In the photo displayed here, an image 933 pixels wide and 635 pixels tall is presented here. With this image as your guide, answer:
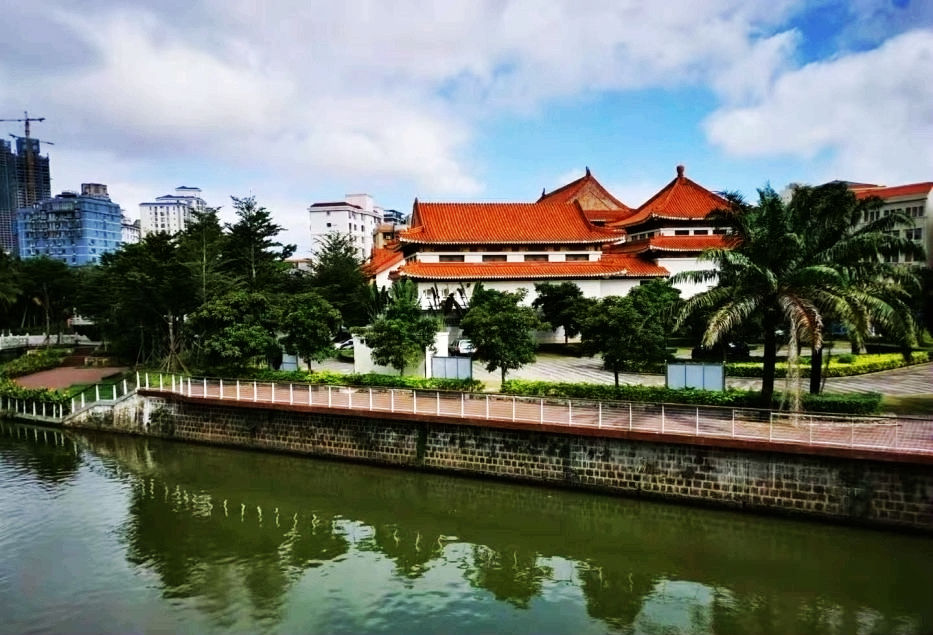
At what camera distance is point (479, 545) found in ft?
52.6

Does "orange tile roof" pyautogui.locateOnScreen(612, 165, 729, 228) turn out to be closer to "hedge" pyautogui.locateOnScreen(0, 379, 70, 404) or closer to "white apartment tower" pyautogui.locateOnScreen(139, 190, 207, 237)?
"hedge" pyautogui.locateOnScreen(0, 379, 70, 404)

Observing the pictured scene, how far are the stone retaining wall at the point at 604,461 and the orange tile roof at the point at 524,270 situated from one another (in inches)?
713

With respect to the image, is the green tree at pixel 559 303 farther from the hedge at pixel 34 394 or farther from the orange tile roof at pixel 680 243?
the hedge at pixel 34 394

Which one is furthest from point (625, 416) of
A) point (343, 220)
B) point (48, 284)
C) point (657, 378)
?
point (343, 220)

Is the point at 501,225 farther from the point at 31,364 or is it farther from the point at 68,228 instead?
the point at 68,228

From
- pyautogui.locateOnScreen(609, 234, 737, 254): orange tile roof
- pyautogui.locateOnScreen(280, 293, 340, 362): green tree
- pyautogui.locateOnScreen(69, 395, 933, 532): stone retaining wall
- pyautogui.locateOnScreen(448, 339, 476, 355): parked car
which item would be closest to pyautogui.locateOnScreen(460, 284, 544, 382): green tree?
pyautogui.locateOnScreen(69, 395, 933, 532): stone retaining wall

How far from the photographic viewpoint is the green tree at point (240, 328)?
2828 cm

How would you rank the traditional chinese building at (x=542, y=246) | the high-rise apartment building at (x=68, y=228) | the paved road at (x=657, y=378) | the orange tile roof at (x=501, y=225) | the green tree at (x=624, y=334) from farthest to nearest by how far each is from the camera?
the high-rise apartment building at (x=68, y=228) < the orange tile roof at (x=501, y=225) < the traditional chinese building at (x=542, y=246) < the paved road at (x=657, y=378) < the green tree at (x=624, y=334)

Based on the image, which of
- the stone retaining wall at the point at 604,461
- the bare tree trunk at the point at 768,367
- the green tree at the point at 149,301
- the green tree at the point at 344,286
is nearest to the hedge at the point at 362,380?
the stone retaining wall at the point at 604,461

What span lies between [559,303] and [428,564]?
26423 millimetres

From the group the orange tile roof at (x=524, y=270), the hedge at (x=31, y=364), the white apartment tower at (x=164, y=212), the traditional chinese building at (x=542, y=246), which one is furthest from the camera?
the white apartment tower at (x=164, y=212)

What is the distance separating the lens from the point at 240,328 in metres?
28.7

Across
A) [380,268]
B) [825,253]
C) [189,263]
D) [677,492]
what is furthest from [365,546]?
[380,268]

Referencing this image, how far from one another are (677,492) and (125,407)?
24.5 m
